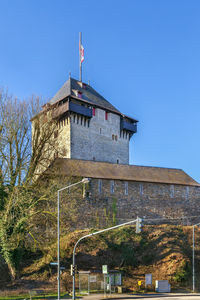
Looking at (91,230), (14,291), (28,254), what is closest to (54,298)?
(14,291)

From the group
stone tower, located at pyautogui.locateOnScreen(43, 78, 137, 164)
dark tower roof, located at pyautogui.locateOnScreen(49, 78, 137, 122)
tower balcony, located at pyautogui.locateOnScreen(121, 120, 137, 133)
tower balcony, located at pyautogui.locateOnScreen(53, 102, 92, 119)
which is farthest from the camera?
tower balcony, located at pyautogui.locateOnScreen(121, 120, 137, 133)

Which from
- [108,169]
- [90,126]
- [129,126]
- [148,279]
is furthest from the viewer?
[129,126]

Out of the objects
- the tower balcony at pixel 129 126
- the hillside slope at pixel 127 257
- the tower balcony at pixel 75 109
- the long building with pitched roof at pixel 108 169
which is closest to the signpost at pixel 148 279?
the hillside slope at pixel 127 257

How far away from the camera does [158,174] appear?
140ft

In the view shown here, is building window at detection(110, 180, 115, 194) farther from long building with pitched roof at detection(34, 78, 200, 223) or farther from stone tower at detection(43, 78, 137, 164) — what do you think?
stone tower at detection(43, 78, 137, 164)

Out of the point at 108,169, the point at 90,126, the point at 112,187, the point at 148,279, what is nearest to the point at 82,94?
the point at 90,126

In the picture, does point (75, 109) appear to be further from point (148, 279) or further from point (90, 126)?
point (148, 279)

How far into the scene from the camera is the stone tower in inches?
1826

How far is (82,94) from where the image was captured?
164ft

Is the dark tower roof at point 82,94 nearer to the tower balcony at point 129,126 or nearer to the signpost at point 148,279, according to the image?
the tower balcony at point 129,126

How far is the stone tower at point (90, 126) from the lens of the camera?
4638cm

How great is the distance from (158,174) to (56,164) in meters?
13.4

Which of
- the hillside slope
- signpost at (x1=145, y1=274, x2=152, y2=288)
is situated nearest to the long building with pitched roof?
the hillside slope

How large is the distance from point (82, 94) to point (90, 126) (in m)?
4.34
